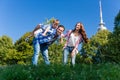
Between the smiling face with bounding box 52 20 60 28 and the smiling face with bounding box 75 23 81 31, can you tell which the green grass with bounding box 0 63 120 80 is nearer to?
the smiling face with bounding box 52 20 60 28

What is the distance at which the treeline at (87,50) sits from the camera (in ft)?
160

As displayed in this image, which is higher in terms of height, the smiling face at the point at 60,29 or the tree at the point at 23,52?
the tree at the point at 23,52

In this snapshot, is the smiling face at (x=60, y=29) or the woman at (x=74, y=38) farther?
the woman at (x=74, y=38)

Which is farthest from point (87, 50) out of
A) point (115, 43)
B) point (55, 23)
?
point (55, 23)

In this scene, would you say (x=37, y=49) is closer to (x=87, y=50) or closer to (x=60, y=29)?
(x=60, y=29)

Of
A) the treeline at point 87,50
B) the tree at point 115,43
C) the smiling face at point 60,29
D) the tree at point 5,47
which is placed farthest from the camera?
the tree at point 5,47

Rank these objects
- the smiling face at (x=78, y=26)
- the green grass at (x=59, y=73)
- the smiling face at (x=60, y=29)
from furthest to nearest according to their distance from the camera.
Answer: the smiling face at (x=78, y=26)
the smiling face at (x=60, y=29)
the green grass at (x=59, y=73)

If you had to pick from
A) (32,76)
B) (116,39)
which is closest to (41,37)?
(32,76)

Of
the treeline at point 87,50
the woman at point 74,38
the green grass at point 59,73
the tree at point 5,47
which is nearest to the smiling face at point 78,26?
the woman at point 74,38

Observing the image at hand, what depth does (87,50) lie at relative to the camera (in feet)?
186

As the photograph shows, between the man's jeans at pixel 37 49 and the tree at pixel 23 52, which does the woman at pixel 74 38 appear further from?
the tree at pixel 23 52

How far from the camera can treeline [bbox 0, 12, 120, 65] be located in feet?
160

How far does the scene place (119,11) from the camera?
5038cm

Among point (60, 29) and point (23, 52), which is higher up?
point (23, 52)
